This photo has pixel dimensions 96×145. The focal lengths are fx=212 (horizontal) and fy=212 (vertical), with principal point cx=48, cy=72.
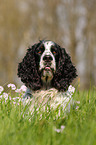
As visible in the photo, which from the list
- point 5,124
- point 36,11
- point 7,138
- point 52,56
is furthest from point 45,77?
point 36,11

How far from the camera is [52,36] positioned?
14.7 m

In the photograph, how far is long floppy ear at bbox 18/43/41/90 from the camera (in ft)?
13.2

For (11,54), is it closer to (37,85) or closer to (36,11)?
(36,11)

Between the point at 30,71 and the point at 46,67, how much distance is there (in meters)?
0.59

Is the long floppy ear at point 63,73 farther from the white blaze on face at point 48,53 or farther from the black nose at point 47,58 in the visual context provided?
A: the black nose at point 47,58

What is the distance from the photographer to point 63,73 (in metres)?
4.29

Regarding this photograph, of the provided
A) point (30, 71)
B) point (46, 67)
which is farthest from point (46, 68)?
point (30, 71)

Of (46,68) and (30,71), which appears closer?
(46,68)

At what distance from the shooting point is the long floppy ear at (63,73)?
4.01 metres

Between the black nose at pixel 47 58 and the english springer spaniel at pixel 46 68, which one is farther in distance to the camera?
the english springer spaniel at pixel 46 68

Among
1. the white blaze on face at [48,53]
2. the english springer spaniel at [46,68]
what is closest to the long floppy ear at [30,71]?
the english springer spaniel at [46,68]

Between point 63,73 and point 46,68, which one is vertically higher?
point 63,73

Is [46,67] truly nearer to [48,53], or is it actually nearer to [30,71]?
[48,53]

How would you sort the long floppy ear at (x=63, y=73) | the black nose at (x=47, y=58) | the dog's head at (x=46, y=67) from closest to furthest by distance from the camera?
1. the black nose at (x=47, y=58)
2. the dog's head at (x=46, y=67)
3. the long floppy ear at (x=63, y=73)
